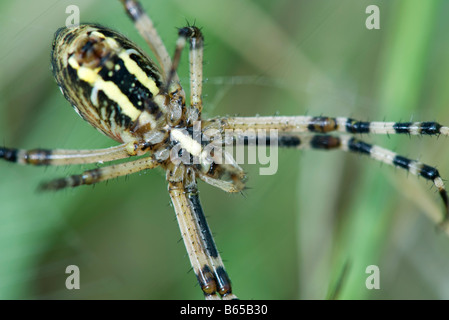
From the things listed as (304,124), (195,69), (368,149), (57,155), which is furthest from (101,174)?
(368,149)

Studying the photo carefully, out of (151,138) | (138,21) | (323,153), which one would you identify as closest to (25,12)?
(138,21)

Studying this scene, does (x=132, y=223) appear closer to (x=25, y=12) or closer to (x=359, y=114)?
(x=25, y=12)

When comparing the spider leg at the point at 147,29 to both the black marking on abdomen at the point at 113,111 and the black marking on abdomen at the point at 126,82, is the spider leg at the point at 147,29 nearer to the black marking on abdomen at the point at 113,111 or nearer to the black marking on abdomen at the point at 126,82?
the black marking on abdomen at the point at 126,82

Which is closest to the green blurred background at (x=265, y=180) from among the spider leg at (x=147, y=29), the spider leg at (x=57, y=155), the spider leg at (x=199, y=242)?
the spider leg at (x=57, y=155)

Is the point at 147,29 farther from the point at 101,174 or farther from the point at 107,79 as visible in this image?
the point at 101,174

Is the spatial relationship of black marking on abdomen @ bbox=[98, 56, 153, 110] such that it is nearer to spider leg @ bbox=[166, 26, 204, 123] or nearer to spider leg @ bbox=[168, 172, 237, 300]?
spider leg @ bbox=[166, 26, 204, 123]
